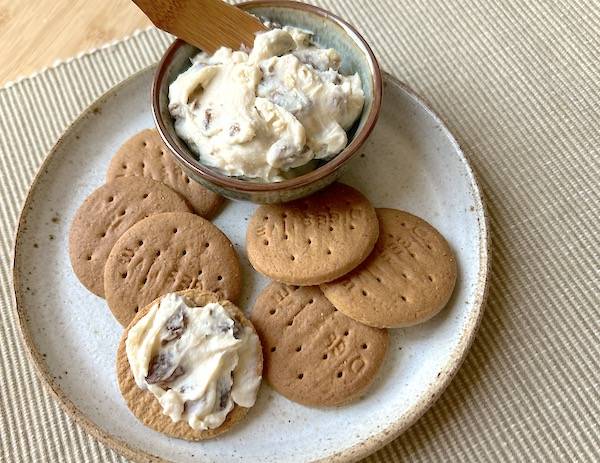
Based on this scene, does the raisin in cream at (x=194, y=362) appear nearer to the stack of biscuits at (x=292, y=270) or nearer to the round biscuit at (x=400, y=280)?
the stack of biscuits at (x=292, y=270)

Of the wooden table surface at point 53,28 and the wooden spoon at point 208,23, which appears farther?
the wooden table surface at point 53,28

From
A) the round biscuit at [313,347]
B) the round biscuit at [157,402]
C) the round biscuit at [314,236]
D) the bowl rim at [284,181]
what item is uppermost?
the bowl rim at [284,181]

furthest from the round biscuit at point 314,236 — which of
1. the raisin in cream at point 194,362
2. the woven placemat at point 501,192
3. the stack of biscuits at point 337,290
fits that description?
the woven placemat at point 501,192

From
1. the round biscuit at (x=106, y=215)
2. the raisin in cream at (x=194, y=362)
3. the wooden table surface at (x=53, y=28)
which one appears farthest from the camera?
the wooden table surface at (x=53, y=28)

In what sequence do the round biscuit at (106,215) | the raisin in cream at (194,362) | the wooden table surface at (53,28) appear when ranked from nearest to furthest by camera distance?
the raisin in cream at (194,362) < the round biscuit at (106,215) < the wooden table surface at (53,28)

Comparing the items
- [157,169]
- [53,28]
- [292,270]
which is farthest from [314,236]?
[53,28]

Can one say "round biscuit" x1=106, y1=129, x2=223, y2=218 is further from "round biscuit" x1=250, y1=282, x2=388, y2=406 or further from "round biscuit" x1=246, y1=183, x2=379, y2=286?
"round biscuit" x1=250, y1=282, x2=388, y2=406

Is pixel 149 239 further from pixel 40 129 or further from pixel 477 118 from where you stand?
pixel 477 118
